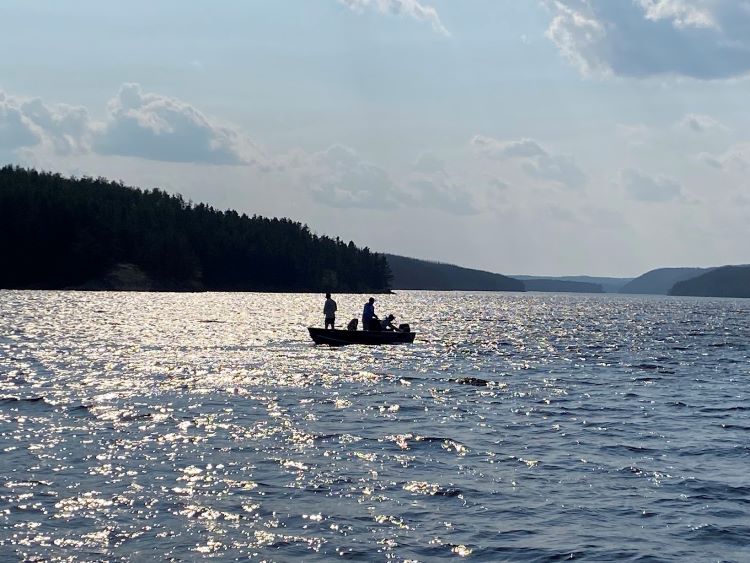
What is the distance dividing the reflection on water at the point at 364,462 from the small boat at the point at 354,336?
14.4 m

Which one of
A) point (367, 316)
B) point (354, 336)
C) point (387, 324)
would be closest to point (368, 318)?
point (367, 316)

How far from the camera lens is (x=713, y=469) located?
77.7 ft

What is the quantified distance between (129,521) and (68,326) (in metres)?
64.7

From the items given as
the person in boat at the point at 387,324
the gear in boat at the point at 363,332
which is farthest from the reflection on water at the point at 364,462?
the person in boat at the point at 387,324

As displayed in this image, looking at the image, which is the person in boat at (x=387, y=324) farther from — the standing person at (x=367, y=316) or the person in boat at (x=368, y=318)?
the standing person at (x=367, y=316)

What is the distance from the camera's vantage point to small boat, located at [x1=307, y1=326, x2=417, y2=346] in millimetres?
63688

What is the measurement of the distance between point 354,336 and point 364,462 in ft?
136

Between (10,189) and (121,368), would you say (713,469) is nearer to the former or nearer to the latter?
(121,368)

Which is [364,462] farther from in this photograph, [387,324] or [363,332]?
[387,324]

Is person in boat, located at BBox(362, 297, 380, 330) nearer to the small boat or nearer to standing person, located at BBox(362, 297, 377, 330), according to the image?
standing person, located at BBox(362, 297, 377, 330)

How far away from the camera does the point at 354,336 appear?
64.6 m

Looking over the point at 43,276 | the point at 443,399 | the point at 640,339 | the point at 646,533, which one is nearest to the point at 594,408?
the point at 443,399

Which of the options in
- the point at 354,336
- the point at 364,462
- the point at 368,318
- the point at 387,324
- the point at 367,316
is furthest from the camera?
the point at 387,324

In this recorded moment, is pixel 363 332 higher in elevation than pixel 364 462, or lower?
higher
